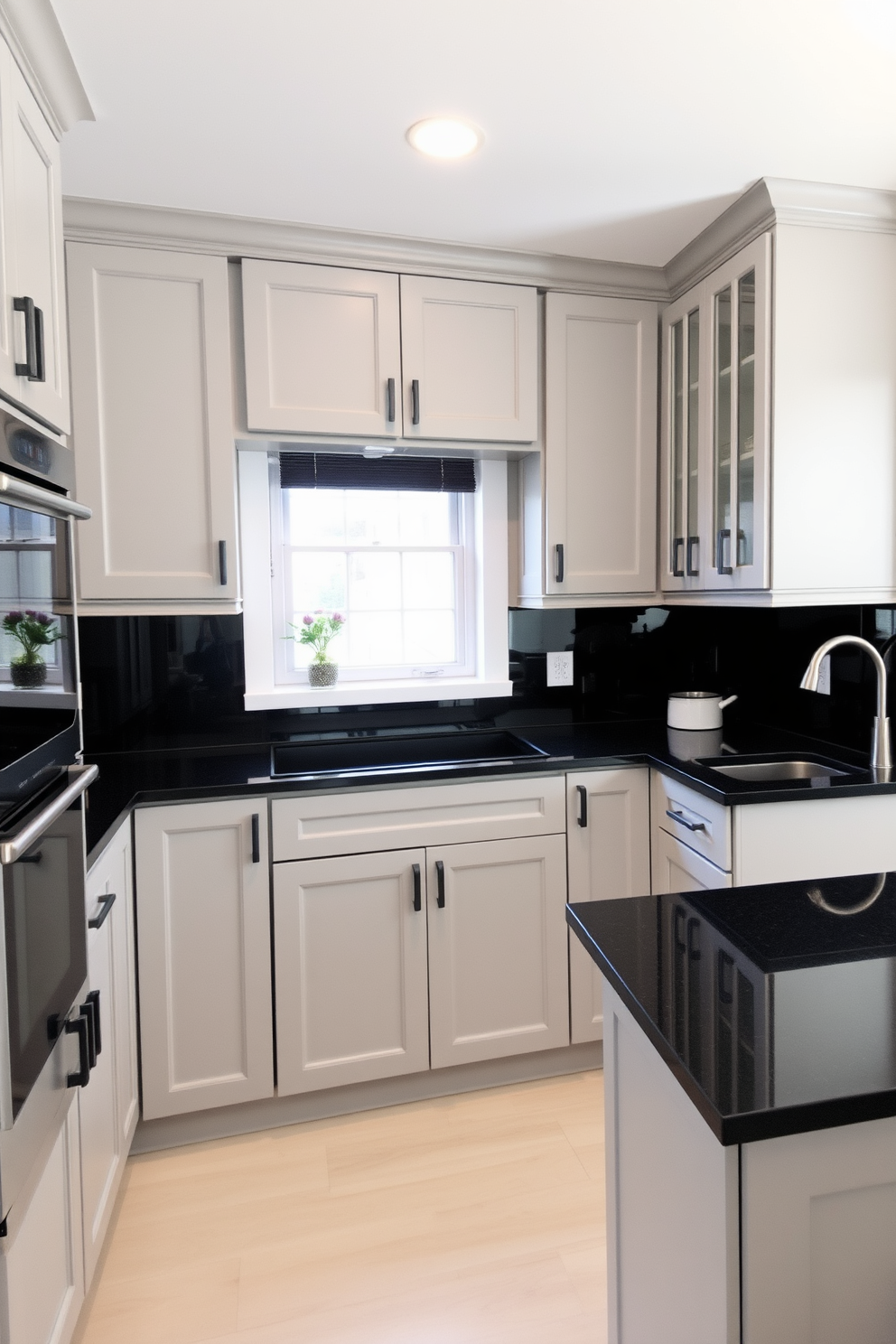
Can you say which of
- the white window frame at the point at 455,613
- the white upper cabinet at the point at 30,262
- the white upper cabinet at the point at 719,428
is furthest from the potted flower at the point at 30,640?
the white upper cabinet at the point at 719,428

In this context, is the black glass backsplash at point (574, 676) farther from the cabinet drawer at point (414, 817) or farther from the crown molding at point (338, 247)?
the crown molding at point (338, 247)

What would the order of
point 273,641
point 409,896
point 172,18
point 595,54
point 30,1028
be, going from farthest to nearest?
point 273,641 → point 409,896 → point 595,54 → point 172,18 → point 30,1028

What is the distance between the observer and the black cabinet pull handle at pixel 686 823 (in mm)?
2176

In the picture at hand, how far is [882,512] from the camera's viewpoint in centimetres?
223

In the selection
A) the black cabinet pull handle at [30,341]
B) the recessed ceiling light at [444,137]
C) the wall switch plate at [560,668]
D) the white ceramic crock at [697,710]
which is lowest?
the white ceramic crock at [697,710]

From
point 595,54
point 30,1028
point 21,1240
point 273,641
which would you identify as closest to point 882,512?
point 595,54

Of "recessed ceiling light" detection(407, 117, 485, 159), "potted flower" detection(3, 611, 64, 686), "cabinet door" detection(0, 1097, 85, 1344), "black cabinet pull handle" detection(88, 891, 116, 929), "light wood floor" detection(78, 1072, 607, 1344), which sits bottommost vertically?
"light wood floor" detection(78, 1072, 607, 1344)

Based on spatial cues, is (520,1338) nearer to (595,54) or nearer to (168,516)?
(168,516)

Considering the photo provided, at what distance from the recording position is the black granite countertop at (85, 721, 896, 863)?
2049 mm

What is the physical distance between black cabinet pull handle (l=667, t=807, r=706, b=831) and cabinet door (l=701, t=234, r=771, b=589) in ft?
2.09

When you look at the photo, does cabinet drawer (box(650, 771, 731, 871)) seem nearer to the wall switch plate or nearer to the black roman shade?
the wall switch plate

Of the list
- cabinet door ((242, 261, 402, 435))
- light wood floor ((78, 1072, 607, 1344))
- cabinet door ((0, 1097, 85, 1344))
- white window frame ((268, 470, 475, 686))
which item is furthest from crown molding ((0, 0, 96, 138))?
light wood floor ((78, 1072, 607, 1344))

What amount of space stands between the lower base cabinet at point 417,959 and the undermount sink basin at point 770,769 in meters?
0.51

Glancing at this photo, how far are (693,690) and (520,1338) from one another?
1942 millimetres
